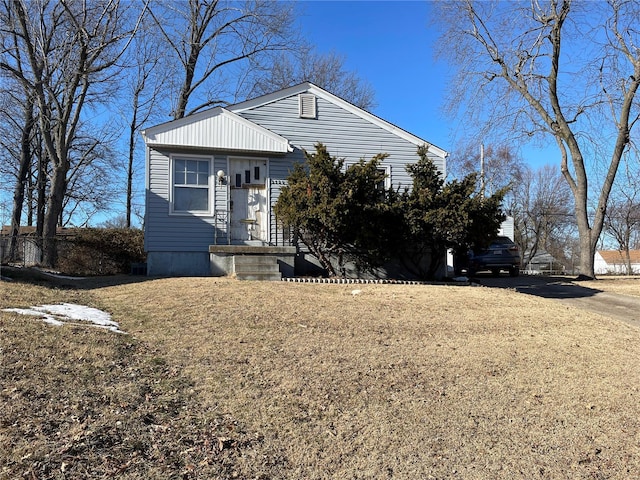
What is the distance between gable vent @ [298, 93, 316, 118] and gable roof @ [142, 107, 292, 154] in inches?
44.8

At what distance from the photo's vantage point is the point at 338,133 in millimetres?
12531

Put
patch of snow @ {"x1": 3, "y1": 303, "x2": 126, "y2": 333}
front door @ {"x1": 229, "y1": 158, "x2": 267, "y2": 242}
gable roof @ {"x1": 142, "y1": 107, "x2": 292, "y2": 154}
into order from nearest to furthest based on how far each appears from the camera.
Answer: patch of snow @ {"x1": 3, "y1": 303, "x2": 126, "y2": 333} < gable roof @ {"x1": 142, "y1": 107, "x2": 292, "y2": 154} < front door @ {"x1": 229, "y1": 158, "x2": 267, "y2": 242}

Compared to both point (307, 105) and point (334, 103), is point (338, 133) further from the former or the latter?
point (307, 105)

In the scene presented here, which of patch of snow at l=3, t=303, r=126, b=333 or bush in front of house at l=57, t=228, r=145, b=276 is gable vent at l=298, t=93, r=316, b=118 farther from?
patch of snow at l=3, t=303, r=126, b=333

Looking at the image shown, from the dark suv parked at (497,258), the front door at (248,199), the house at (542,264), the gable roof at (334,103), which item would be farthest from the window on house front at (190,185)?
the house at (542,264)

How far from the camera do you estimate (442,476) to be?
9.05 ft

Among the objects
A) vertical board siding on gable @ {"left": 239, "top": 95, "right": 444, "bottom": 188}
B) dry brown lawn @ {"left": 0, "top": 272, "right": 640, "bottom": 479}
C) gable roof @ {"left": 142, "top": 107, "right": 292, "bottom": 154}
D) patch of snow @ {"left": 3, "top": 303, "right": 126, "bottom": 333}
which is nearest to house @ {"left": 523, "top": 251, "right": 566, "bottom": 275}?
vertical board siding on gable @ {"left": 239, "top": 95, "right": 444, "bottom": 188}

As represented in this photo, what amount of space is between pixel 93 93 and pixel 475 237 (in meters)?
14.4

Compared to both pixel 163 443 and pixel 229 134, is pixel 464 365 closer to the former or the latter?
pixel 163 443

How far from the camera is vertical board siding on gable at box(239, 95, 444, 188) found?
39.8 feet

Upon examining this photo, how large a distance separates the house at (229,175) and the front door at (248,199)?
0.02 meters

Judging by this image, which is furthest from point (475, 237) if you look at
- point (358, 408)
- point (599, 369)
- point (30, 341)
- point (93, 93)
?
point (93, 93)

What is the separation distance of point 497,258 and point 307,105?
26.0 ft

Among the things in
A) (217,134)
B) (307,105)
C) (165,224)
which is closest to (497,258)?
(307,105)
